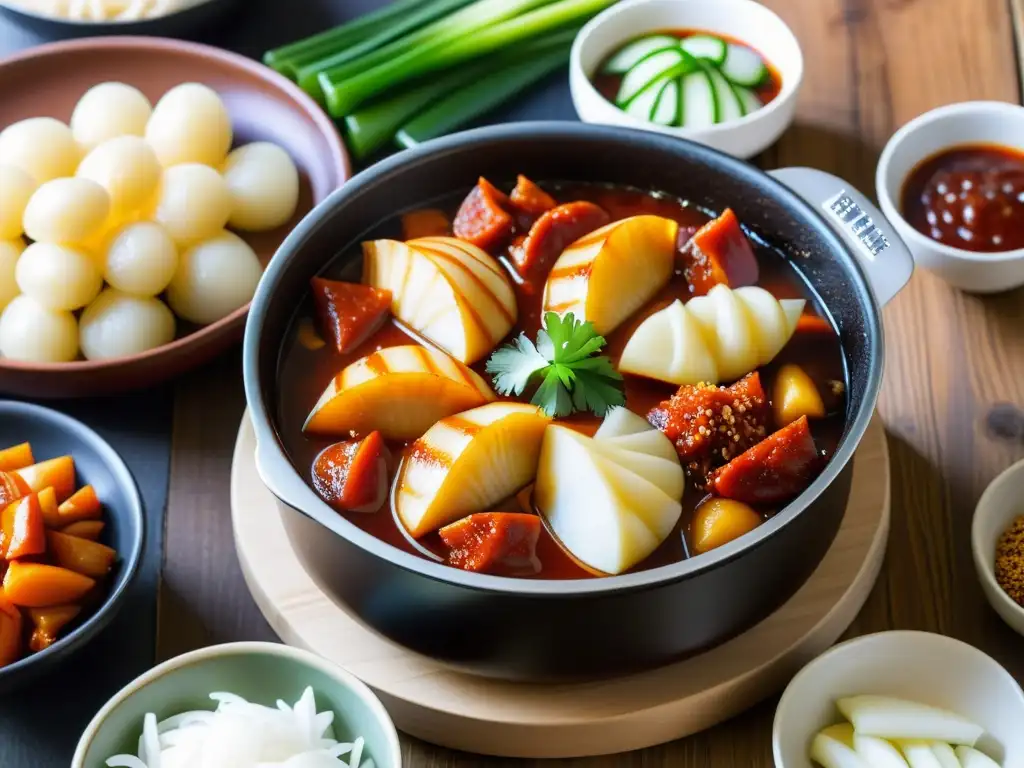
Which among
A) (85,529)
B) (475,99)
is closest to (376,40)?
(475,99)

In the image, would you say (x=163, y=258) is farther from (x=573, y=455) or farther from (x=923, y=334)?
(x=923, y=334)

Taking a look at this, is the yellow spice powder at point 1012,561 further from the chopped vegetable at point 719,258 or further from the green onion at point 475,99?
the green onion at point 475,99

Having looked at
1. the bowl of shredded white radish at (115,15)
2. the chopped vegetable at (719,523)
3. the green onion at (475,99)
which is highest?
the bowl of shredded white radish at (115,15)

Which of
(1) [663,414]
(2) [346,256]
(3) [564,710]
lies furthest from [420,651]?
(2) [346,256]

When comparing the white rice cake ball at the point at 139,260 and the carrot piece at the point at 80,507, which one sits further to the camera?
the white rice cake ball at the point at 139,260

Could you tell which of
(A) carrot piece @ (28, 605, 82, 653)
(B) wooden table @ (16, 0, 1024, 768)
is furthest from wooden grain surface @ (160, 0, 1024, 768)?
(A) carrot piece @ (28, 605, 82, 653)

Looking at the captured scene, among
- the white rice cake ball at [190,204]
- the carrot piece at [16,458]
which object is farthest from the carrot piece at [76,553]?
the white rice cake ball at [190,204]
